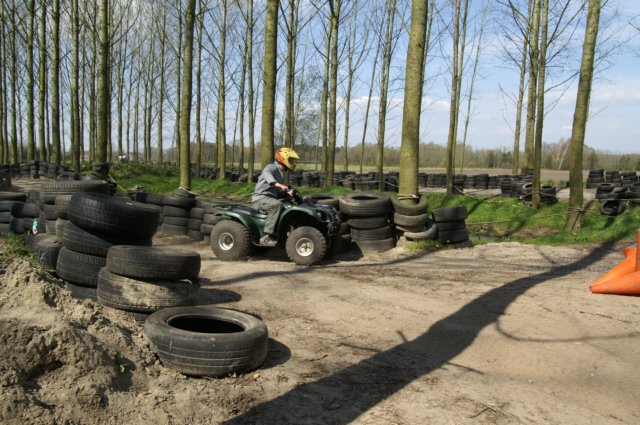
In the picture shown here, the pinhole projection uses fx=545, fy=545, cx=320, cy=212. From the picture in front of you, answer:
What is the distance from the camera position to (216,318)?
199 inches

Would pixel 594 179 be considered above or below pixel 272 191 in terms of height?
above

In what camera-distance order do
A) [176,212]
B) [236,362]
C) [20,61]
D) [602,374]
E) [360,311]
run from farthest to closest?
[20,61] → [176,212] → [360,311] → [602,374] → [236,362]

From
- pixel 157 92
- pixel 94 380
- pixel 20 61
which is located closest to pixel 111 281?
pixel 94 380

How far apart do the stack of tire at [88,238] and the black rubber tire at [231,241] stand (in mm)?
3596

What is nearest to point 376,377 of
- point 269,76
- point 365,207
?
point 365,207

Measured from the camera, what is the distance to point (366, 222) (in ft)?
34.5

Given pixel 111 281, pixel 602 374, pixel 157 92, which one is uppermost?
pixel 157 92

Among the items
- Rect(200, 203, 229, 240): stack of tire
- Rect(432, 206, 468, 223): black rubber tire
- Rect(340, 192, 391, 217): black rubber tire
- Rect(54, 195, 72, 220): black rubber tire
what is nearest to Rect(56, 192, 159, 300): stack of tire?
Rect(54, 195, 72, 220): black rubber tire

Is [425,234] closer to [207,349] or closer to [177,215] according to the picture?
[177,215]

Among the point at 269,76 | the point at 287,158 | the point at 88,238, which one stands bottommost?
the point at 88,238

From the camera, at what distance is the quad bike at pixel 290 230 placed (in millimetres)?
9273

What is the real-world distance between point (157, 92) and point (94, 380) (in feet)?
137

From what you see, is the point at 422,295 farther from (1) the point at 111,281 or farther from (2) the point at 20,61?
(2) the point at 20,61

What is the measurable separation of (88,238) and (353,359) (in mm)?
3164
